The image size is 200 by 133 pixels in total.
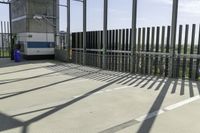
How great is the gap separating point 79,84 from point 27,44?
819 centimetres

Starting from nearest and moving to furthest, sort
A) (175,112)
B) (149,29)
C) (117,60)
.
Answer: (175,112) → (149,29) → (117,60)

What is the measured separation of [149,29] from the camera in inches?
328

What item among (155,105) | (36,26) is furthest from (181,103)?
(36,26)

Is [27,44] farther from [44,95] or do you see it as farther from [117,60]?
[44,95]

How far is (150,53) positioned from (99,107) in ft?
15.3

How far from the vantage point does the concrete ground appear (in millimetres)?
3291

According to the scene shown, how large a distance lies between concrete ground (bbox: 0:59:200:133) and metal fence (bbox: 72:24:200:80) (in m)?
0.98

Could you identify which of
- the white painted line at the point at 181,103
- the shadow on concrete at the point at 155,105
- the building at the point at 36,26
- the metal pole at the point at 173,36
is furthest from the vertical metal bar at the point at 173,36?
the building at the point at 36,26

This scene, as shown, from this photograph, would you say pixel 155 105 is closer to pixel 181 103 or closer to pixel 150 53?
pixel 181 103

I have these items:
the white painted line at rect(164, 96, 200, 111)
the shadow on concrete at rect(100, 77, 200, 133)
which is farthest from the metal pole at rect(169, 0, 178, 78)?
the white painted line at rect(164, 96, 200, 111)

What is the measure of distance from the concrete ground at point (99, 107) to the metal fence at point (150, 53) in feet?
3.21

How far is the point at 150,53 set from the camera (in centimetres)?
830

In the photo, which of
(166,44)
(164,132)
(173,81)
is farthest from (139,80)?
(164,132)

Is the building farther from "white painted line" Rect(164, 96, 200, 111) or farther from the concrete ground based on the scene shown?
"white painted line" Rect(164, 96, 200, 111)
